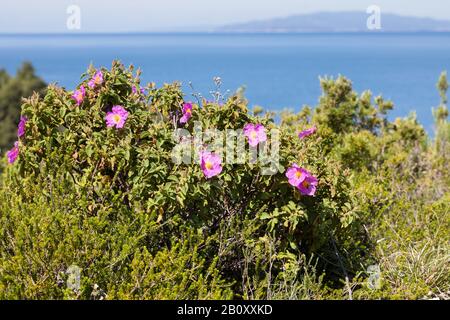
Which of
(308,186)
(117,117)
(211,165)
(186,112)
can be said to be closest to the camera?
(211,165)

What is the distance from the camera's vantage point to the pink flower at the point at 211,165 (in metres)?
3.32

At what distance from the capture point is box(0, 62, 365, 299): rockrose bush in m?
3.22

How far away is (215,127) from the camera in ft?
12.1

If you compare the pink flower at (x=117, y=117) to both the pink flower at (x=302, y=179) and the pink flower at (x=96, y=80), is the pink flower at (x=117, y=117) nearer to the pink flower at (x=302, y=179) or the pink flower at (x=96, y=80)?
the pink flower at (x=96, y=80)

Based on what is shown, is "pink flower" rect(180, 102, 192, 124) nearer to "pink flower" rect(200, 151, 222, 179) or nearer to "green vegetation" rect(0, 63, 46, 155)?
"pink flower" rect(200, 151, 222, 179)

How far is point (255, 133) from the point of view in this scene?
348 centimetres

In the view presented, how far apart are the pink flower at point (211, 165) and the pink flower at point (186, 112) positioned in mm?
549

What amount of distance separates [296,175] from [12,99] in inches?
816

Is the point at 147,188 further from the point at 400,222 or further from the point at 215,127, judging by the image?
the point at 400,222

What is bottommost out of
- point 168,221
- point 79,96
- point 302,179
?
point 168,221

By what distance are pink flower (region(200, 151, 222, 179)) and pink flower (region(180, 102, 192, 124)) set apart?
549 mm

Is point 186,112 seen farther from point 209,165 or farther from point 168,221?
point 168,221

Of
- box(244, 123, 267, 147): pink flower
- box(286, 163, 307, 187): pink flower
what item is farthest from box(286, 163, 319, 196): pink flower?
box(244, 123, 267, 147): pink flower

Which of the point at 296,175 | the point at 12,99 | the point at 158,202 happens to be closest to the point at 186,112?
the point at 158,202
